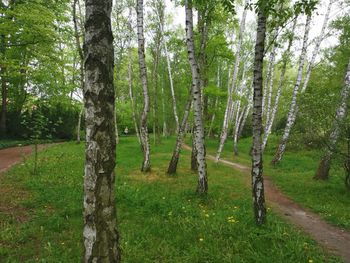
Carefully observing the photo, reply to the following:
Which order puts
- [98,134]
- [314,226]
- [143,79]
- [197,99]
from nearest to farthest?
[98,134] → [314,226] → [197,99] → [143,79]

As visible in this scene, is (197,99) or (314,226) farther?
(197,99)

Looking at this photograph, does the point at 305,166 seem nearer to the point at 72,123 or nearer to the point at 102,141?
the point at 102,141

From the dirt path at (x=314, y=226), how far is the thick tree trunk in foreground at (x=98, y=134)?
4822mm

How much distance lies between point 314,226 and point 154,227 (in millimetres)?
4349

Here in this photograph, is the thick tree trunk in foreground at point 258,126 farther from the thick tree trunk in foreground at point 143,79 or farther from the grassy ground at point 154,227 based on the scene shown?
the thick tree trunk in foreground at point 143,79

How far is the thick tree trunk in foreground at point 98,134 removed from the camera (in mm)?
3092

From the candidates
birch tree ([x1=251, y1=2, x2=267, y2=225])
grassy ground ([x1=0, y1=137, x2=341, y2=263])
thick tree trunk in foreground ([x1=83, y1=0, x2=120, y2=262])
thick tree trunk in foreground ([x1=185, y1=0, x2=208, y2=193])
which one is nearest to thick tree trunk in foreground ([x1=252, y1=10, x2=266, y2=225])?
birch tree ([x1=251, y1=2, x2=267, y2=225])

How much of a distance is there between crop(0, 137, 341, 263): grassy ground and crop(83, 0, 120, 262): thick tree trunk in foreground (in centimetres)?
195

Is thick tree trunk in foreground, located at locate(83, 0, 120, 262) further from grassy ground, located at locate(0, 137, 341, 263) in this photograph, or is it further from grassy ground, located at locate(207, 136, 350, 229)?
grassy ground, located at locate(207, 136, 350, 229)

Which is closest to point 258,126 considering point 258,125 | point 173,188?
point 258,125

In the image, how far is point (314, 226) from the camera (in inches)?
289

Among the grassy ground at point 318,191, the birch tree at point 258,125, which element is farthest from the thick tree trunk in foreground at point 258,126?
the grassy ground at point 318,191

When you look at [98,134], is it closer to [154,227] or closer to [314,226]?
[154,227]

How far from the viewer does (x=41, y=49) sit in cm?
1208
